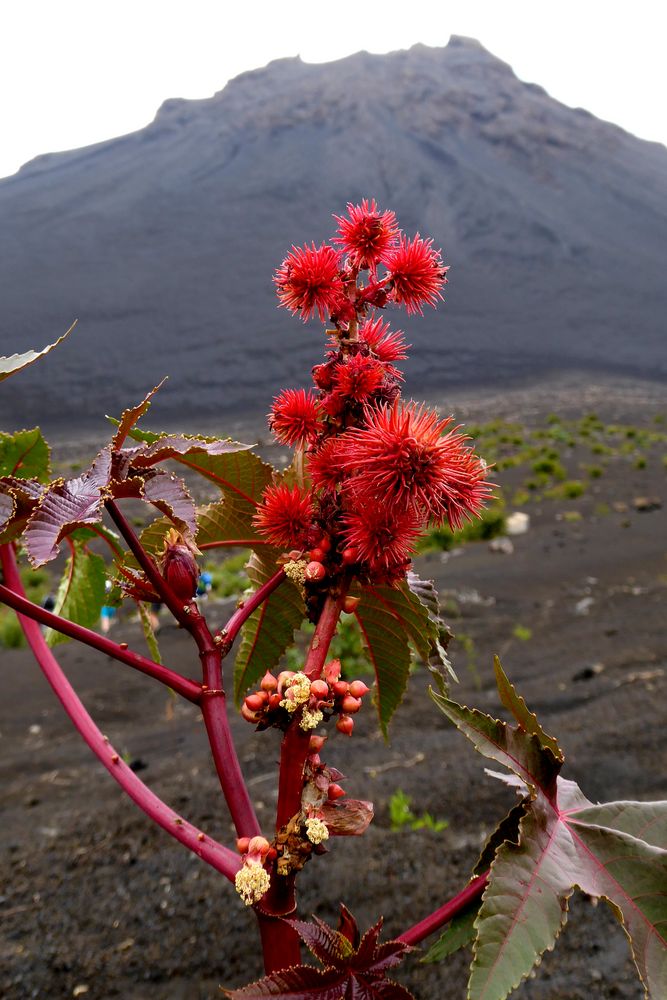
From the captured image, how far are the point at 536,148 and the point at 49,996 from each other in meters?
54.2

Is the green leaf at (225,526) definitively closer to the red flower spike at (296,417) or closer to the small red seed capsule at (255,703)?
the red flower spike at (296,417)

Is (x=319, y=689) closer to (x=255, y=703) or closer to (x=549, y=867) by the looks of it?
(x=255, y=703)

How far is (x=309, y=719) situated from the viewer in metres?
0.55

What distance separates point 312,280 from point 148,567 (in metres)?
0.32

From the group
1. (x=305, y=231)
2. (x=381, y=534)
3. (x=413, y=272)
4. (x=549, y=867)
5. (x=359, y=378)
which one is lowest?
(x=549, y=867)

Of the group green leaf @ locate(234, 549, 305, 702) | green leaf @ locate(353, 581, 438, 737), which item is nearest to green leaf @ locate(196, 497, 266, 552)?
green leaf @ locate(234, 549, 305, 702)

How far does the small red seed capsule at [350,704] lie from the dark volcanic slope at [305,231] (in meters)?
27.0

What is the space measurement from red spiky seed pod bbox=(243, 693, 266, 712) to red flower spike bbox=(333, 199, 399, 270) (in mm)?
430

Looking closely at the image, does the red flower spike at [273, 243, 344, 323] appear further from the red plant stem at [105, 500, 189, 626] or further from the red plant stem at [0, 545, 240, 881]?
the red plant stem at [0, 545, 240, 881]

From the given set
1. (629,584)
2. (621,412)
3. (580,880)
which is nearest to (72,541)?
(580,880)

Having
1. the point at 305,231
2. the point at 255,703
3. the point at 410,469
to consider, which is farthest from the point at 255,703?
the point at 305,231

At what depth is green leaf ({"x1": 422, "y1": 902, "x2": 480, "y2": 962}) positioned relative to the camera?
61 centimetres

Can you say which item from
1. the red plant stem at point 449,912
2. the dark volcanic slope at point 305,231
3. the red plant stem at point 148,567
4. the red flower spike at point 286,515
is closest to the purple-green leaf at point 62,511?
the red plant stem at point 148,567

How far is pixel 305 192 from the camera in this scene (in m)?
40.6
